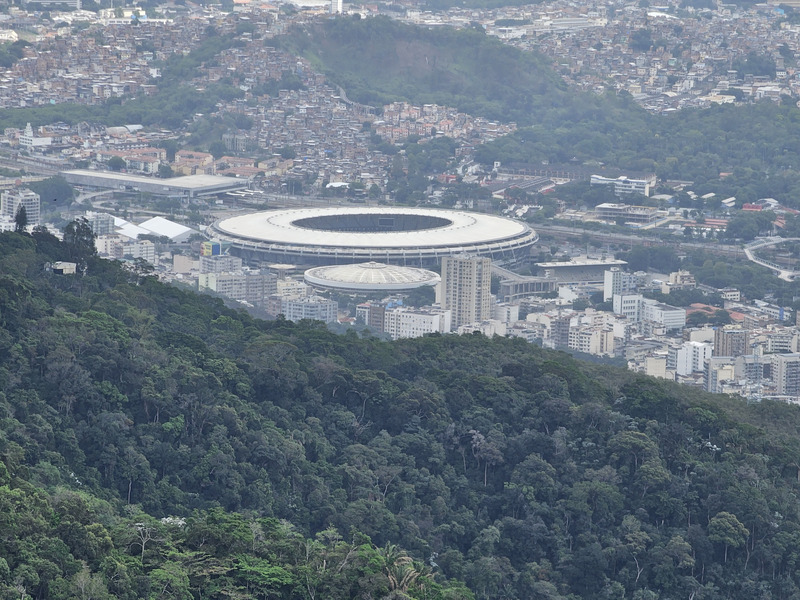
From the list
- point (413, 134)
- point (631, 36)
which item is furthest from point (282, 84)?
point (631, 36)

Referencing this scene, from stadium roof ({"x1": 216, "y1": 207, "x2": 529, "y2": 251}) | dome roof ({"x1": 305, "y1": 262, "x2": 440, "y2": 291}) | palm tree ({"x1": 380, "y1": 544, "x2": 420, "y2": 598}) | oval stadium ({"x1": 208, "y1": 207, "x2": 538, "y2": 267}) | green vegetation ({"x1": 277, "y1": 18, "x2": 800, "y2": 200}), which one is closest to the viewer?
palm tree ({"x1": 380, "y1": 544, "x2": 420, "y2": 598})

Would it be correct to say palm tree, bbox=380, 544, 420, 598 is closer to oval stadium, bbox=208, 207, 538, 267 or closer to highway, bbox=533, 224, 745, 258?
oval stadium, bbox=208, 207, 538, 267

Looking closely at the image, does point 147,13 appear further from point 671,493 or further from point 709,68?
point 671,493

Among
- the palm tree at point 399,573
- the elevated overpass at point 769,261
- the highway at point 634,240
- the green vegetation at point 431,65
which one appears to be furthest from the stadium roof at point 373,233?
the palm tree at point 399,573

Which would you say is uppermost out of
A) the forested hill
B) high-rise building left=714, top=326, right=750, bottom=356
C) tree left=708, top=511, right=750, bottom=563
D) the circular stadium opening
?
the forested hill

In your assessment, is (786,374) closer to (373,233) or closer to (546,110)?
(373,233)

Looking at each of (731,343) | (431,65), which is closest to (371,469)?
(731,343)

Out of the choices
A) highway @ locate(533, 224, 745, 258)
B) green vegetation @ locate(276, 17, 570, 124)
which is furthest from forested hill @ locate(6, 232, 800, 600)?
green vegetation @ locate(276, 17, 570, 124)
